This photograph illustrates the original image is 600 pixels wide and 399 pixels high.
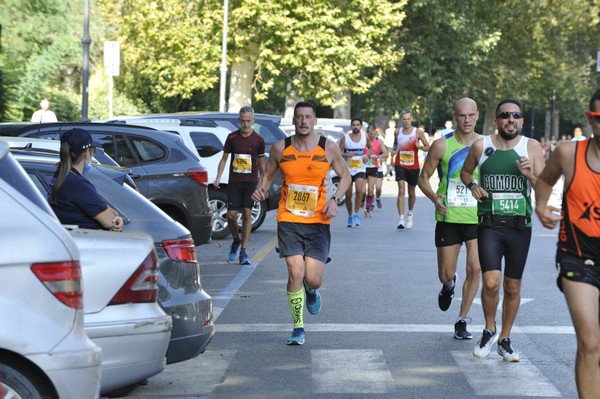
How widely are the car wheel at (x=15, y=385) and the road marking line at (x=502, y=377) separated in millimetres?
3383

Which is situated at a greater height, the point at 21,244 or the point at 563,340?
the point at 21,244

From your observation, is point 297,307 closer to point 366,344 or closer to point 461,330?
point 366,344

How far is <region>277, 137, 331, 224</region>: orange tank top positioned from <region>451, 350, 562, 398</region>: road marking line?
155cm

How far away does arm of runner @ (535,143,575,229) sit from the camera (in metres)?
6.86

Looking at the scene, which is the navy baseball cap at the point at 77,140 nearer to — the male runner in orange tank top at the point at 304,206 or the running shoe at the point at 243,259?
the male runner in orange tank top at the point at 304,206

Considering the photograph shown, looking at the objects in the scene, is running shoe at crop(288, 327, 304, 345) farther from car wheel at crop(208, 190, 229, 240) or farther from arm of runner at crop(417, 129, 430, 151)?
arm of runner at crop(417, 129, 430, 151)

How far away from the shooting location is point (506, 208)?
370 inches

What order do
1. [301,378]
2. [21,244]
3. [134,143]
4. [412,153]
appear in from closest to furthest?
[21,244] → [301,378] → [134,143] → [412,153]

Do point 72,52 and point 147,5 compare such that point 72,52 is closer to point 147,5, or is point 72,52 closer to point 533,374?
point 147,5

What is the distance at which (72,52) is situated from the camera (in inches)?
1742

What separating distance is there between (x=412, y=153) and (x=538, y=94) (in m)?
56.0

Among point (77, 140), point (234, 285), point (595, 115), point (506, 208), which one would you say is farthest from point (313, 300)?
point (595, 115)

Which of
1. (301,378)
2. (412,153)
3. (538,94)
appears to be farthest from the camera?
(538,94)

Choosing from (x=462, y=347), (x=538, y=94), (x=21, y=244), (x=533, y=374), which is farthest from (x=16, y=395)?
(x=538, y=94)
